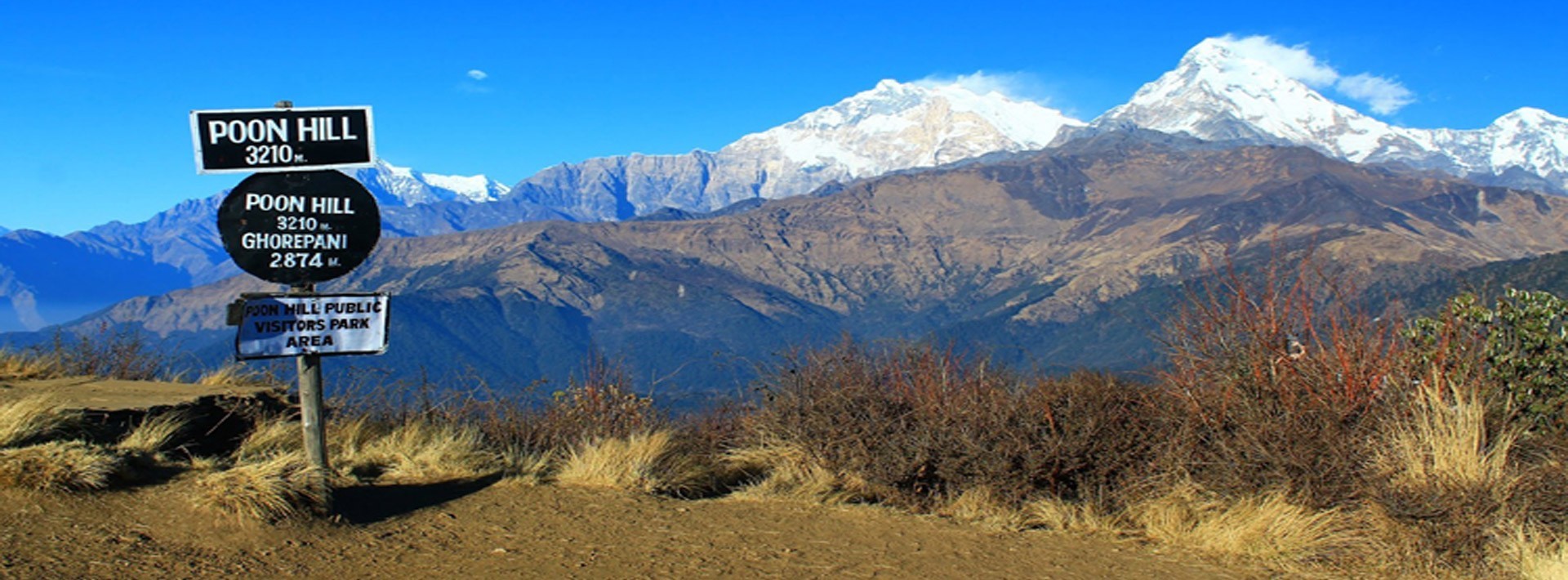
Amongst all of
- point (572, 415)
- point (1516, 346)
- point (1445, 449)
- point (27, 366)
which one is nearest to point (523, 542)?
point (572, 415)

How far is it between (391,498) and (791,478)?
9.54ft

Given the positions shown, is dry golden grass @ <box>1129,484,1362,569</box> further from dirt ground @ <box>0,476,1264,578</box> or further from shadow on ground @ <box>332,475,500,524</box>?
shadow on ground @ <box>332,475,500,524</box>

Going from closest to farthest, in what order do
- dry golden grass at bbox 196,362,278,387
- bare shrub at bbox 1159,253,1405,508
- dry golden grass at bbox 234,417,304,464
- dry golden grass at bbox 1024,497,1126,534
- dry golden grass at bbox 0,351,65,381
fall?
bare shrub at bbox 1159,253,1405,508 → dry golden grass at bbox 1024,497,1126,534 → dry golden grass at bbox 234,417,304,464 → dry golden grass at bbox 0,351,65,381 → dry golden grass at bbox 196,362,278,387

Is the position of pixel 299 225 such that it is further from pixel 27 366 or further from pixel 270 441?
pixel 27 366

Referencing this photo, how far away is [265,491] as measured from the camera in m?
6.31

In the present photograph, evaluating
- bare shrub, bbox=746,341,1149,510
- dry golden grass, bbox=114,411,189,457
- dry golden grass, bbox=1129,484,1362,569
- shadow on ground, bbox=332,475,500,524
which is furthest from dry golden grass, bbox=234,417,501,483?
dry golden grass, bbox=1129,484,1362,569

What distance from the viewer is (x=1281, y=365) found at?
24.4 feet

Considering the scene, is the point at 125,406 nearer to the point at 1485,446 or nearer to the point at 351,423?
the point at 351,423

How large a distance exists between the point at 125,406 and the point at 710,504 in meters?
4.26

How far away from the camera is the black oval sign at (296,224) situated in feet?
22.5

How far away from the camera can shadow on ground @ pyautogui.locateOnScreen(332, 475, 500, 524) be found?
6855mm

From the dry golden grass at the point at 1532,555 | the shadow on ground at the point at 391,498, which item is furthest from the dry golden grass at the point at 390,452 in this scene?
the dry golden grass at the point at 1532,555

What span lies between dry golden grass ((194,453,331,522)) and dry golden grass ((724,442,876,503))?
2.89 meters

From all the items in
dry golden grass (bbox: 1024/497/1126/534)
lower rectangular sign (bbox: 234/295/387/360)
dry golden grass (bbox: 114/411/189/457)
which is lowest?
dry golden grass (bbox: 1024/497/1126/534)
